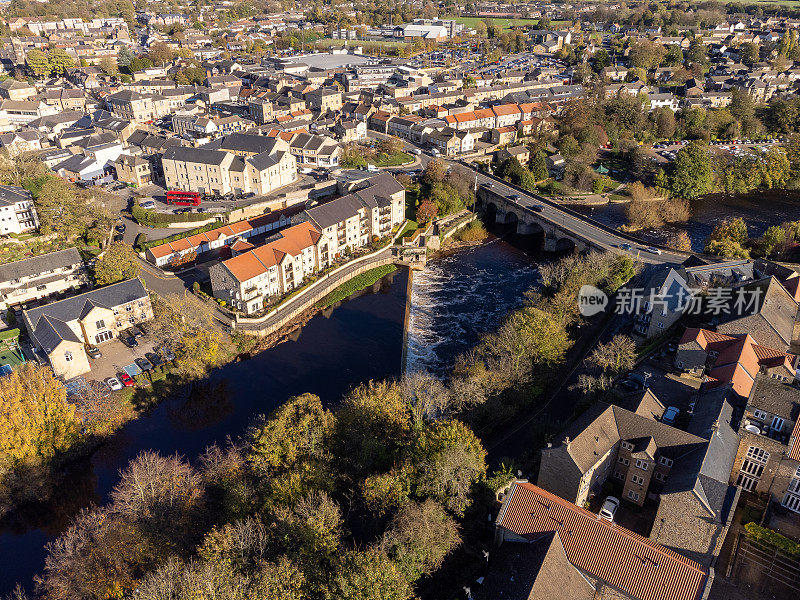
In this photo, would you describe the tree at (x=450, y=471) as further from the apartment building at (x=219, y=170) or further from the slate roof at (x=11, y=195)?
the slate roof at (x=11, y=195)

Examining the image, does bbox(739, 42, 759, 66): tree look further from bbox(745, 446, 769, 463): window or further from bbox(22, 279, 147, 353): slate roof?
bbox(22, 279, 147, 353): slate roof

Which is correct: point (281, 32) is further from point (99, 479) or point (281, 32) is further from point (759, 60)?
point (99, 479)

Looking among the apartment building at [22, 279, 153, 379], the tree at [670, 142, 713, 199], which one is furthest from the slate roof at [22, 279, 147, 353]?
the tree at [670, 142, 713, 199]

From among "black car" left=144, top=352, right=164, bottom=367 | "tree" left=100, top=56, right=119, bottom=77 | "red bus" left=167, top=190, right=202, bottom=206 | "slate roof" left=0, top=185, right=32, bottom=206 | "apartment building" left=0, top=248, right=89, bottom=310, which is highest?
"tree" left=100, top=56, right=119, bottom=77

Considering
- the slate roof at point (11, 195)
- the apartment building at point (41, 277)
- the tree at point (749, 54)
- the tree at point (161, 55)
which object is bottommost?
the apartment building at point (41, 277)

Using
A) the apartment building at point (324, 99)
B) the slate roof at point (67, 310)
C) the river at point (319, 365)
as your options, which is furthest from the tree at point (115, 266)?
the apartment building at point (324, 99)

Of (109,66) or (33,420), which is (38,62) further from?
(33,420)

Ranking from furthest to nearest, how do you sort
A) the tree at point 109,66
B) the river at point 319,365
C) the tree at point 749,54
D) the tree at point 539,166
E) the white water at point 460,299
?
the tree at point 749,54
the tree at point 109,66
the tree at point 539,166
the white water at point 460,299
the river at point 319,365
